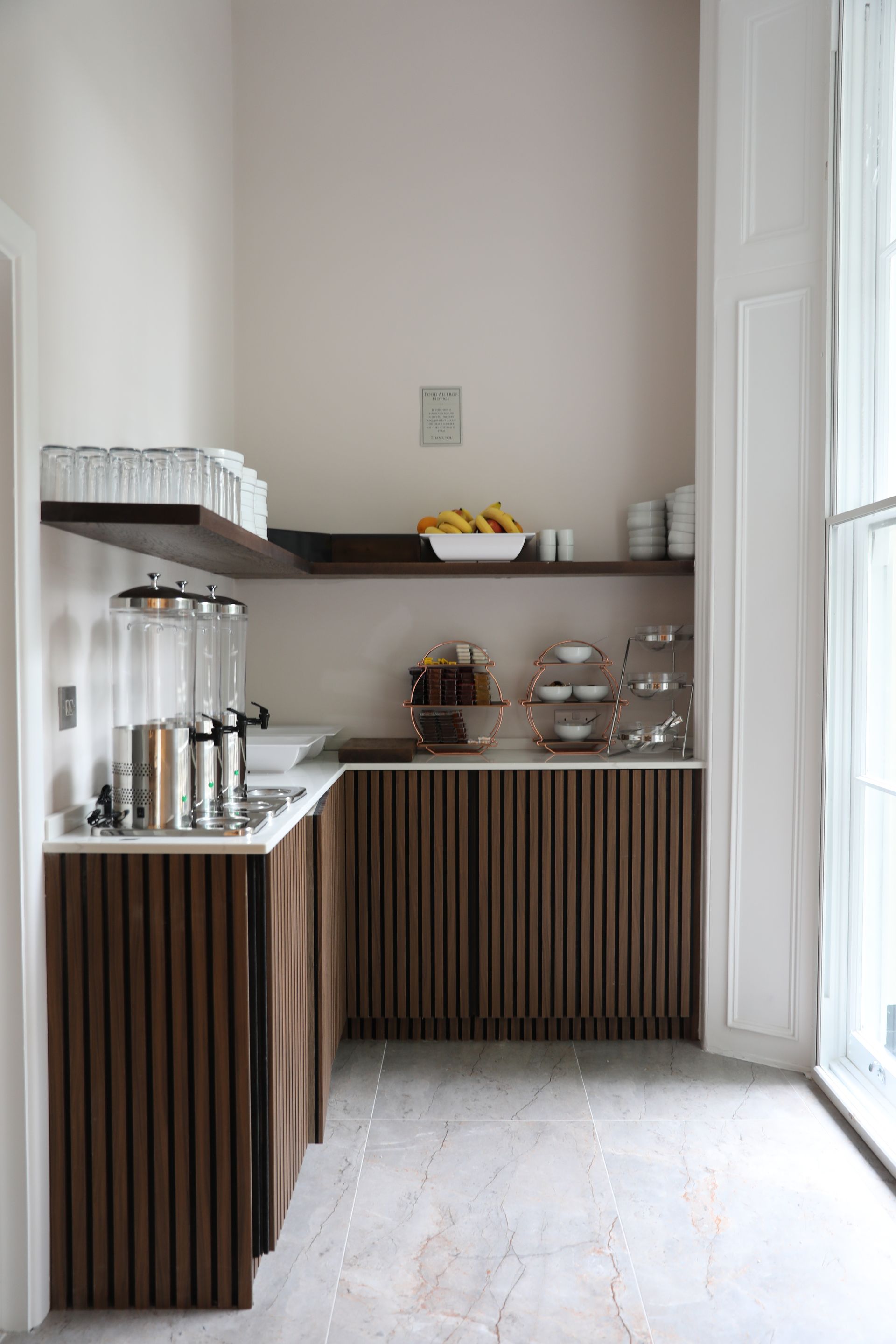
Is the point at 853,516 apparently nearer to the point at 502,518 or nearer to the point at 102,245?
the point at 502,518

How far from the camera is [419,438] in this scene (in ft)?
11.4

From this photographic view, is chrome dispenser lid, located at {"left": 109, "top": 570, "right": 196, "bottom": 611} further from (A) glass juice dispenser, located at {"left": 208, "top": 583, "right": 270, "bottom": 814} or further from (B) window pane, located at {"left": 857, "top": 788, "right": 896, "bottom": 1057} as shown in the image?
(B) window pane, located at {"left": 857, "top": 788, "right": 896, "bottom": 1057}

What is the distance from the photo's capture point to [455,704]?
323cm

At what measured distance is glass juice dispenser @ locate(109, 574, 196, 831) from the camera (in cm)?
194

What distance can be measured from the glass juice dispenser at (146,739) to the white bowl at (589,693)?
146cm

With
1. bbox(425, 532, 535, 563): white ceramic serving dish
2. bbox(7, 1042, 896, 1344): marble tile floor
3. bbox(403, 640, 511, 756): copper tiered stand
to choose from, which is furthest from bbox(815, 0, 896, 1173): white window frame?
bbox(403, 640, 511, 756): copper tiered stand

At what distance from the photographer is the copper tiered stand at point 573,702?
324cm

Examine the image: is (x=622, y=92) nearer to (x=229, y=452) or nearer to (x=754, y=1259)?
(x=229, y=452)

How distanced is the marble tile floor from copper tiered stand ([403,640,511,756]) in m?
1.03

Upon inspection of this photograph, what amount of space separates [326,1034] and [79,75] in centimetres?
245

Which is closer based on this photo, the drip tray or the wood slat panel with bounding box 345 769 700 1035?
the drip tray

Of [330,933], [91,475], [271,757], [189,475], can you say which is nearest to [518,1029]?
[330,933]

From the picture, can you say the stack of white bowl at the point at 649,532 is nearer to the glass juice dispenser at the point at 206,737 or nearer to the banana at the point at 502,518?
the banana at the point at 502,518

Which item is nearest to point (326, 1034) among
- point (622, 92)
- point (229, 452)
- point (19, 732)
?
point (19, 732)
